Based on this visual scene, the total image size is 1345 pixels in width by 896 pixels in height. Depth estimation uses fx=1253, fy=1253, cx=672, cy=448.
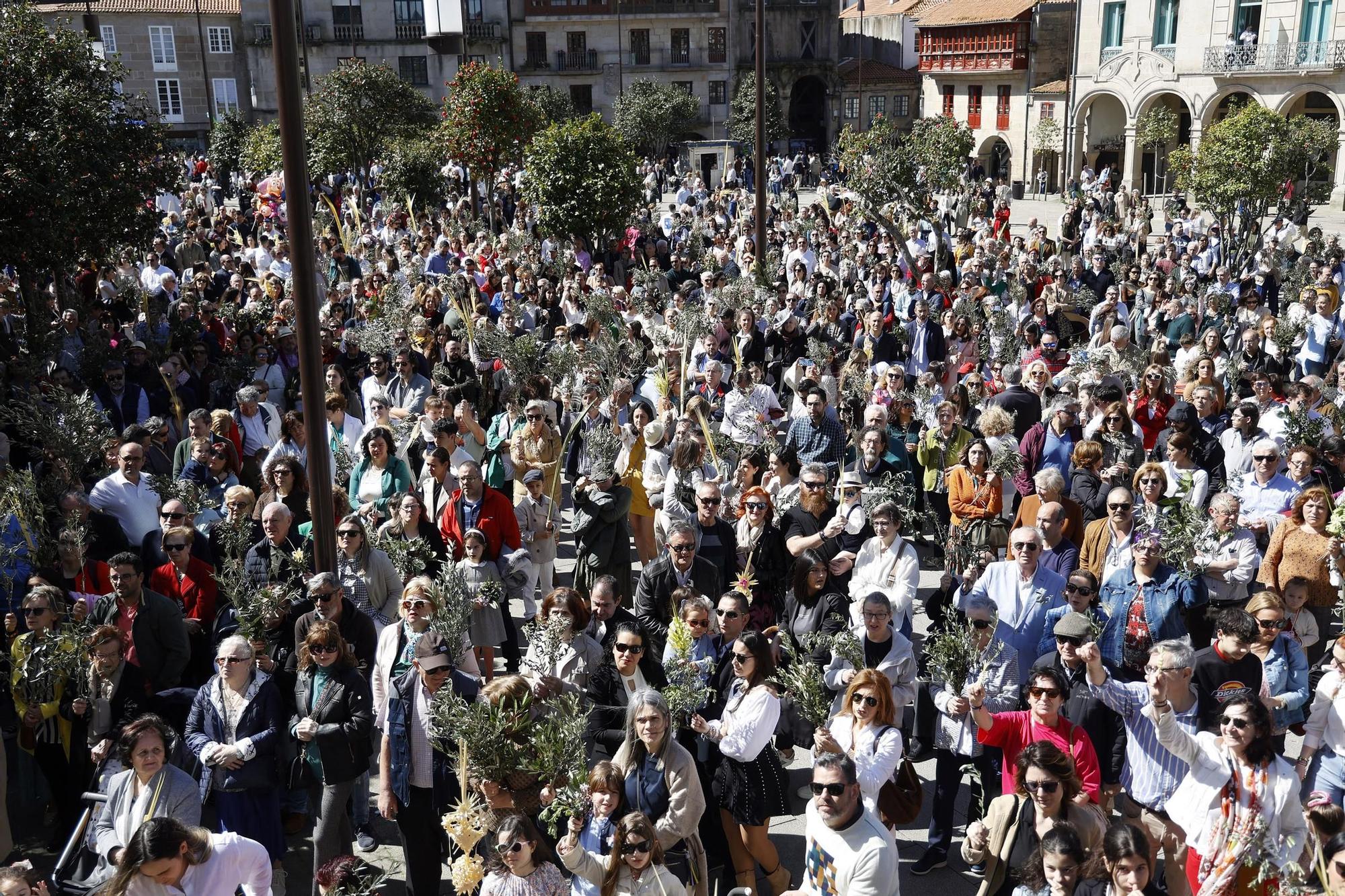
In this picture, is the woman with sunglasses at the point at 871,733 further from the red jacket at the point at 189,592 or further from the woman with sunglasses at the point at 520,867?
the red jacket at the point at 189,592

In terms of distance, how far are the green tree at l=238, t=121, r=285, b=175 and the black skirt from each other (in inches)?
969

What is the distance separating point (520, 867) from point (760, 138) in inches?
524

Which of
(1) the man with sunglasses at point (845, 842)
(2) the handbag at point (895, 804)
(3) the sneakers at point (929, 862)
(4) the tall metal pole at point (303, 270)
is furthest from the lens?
(4) the tall metal pole at point (303, 270)

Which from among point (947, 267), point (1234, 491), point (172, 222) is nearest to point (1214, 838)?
point (1234, 491)

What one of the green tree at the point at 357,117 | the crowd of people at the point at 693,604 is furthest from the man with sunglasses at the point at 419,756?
the green tree at the point at 357,117

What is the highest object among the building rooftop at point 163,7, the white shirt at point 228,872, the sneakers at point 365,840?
the building rooftop at point 163,7

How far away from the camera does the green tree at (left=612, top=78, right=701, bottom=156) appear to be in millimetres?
46062

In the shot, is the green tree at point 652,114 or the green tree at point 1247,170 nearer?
the green tree at point 1247,170

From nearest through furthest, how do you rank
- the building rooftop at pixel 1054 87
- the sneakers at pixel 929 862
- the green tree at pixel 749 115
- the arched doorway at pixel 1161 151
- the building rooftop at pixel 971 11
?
the sneakers at pixel 929 862 < the arched doorway at pixel 1161 151 < the building rooftop at pixel 1054 87 < the building rooftop at pixel 971 11 < the green tree at pixel 749 115

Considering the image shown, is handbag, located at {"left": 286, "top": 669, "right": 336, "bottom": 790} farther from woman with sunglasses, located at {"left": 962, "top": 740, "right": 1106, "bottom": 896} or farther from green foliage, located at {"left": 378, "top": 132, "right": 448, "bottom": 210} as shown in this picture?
green foliage, located at {"left": 378, "top": 132, "right": 448, "bottom": 210}

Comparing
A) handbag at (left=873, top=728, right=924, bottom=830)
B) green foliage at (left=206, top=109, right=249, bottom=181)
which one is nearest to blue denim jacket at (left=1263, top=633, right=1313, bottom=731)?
handbag at (left=873, top=728, right=924, bottom=830)

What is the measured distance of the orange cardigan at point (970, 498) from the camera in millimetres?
8070

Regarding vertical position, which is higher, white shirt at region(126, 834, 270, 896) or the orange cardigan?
the orange cardigan

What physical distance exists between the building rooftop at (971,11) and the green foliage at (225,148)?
27.7 m
